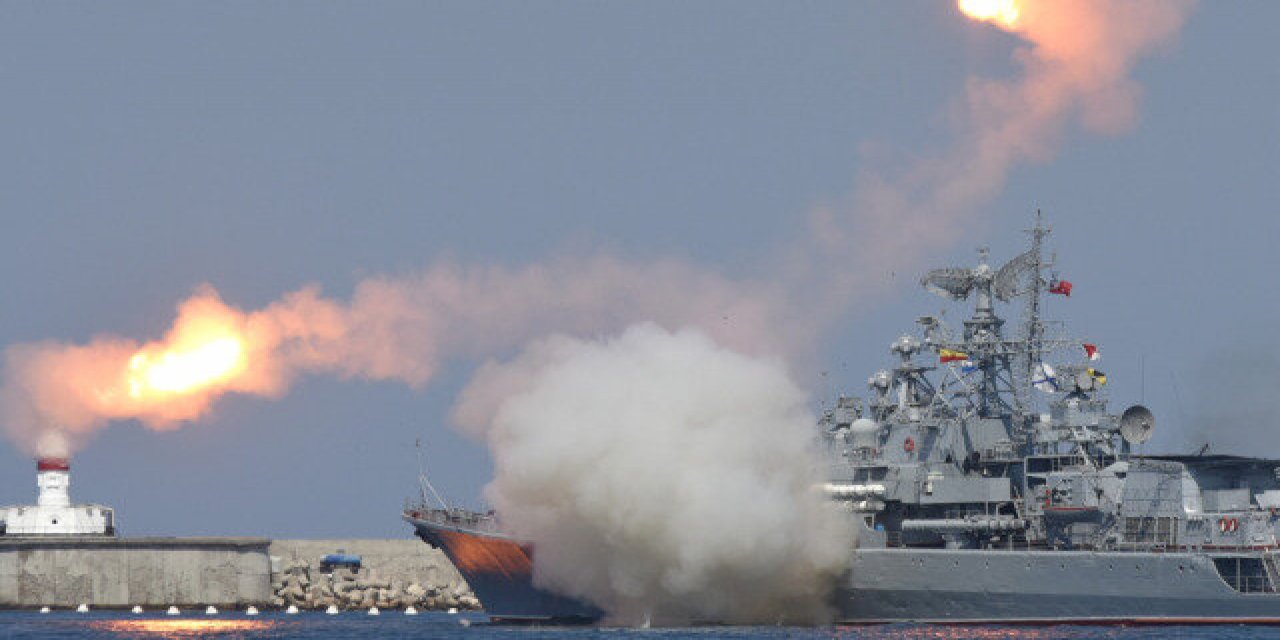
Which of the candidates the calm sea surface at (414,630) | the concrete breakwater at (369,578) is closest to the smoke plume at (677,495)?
the calm sea surface at (414,630)

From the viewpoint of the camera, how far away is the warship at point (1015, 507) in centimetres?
5200

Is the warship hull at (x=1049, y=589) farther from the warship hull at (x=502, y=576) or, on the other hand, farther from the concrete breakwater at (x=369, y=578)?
the concrete breakwater at (x=369, y=578)

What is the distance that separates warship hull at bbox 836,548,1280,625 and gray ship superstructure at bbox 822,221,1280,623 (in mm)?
35

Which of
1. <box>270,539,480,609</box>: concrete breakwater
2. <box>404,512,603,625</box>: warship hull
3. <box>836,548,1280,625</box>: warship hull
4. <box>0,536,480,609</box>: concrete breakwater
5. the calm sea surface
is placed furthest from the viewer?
<box>270,539,480,609</box>: concrete breakwater

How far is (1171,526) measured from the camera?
52656 mm

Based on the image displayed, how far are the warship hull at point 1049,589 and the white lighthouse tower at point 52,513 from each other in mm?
37578

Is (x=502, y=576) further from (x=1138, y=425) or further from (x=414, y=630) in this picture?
(x=1138, y=425)

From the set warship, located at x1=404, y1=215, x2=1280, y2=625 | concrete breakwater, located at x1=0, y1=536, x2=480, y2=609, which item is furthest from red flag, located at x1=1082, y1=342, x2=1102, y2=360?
concrete breakwater, located at x1=0, y1=536, x2=480, y2=609

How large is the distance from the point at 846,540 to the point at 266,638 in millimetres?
14759

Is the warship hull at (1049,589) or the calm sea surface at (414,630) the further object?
the warship hull at (1049,589)

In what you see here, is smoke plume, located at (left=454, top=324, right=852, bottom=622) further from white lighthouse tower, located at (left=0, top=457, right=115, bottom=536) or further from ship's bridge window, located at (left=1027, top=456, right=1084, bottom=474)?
white lighthouse tower, located at (left=0, top=457, right=115, bottom=536)

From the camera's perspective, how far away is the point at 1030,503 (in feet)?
179

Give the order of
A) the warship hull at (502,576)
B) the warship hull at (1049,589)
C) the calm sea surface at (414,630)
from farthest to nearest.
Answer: the warship hull at (502,576)
the warship hull at (1049,589)
the calm sea surface at (414,630)

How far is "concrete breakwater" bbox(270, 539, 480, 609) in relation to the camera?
8012cm
